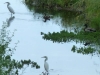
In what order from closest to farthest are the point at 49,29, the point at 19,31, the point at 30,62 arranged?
the point at 30,62
the point at 19,31
the point at 49,29

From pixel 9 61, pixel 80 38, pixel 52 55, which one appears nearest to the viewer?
pixel 9 61

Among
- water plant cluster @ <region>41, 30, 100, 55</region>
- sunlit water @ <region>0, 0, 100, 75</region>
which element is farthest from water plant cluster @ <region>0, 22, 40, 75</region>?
water plant cluster @ <region>41, 30, 100, 55</region>

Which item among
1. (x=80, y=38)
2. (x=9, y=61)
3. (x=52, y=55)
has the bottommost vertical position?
(x=52, y=55)

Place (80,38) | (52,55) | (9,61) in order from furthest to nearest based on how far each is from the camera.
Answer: (80,38)
(52,55)
(9,61)

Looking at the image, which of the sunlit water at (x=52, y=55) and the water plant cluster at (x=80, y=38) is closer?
the sunlit water at (x=52, y=55)

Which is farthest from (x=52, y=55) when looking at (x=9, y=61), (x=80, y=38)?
(x=9, y=61)

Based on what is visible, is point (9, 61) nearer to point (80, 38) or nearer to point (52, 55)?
point (52, 55)

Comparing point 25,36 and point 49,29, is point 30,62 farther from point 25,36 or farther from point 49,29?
point 49,29

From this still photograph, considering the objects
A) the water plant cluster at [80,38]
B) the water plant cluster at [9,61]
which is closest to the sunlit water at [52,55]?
the water plant cluster at [9,61]

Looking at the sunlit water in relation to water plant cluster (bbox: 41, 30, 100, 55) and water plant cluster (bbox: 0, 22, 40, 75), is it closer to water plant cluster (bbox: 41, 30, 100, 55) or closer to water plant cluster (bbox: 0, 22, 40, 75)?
water plant cluster (bbox: 0, 22, 40, 75)

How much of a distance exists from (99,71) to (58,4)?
2136cm

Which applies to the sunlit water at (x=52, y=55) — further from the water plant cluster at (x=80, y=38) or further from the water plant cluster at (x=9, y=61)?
the water plant cluster at (x=80, y=38)

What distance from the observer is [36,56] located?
1512 cm

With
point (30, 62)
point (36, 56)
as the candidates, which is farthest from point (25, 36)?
point (30, 62)
